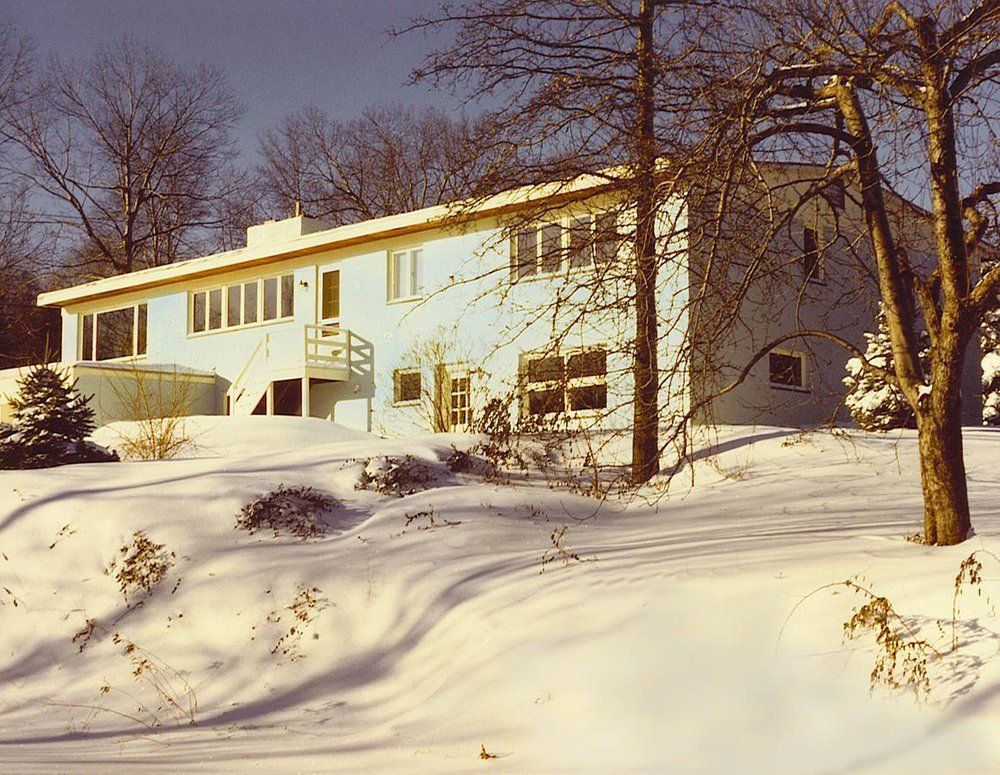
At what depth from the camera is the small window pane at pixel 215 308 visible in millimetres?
28703

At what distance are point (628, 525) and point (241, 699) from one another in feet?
15.0

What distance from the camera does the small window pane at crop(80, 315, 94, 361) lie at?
1258 inches

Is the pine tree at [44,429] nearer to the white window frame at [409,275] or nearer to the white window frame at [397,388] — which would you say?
the white window frame at [397,388]

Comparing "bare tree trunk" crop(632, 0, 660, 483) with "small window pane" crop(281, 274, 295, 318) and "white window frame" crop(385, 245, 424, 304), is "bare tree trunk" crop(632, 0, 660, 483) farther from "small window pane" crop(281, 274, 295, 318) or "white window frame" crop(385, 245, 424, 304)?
"small window pane" crop(281, 274, 295, 318)

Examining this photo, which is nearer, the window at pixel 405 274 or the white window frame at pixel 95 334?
the window at pixel 405 274

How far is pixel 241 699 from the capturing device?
843 cm

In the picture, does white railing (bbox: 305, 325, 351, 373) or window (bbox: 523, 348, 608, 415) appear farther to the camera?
white railing (bbox: 305, 325, 351, 373)

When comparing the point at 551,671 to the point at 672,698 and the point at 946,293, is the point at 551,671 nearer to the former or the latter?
the point at 672,698

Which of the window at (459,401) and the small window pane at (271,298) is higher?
the small window pane at (271,298)

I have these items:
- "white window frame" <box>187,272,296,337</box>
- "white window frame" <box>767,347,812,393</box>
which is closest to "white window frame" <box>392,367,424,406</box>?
"white window frame" <box>187,272,296,337</box>

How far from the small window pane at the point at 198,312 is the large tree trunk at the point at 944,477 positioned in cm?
2320

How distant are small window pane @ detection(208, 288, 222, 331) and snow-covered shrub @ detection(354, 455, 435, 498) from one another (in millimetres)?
16534

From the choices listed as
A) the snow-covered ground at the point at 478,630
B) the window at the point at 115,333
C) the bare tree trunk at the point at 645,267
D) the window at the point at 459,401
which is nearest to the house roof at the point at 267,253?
the window at the point at 115,333

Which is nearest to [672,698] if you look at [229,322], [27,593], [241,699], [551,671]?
[551,671]
